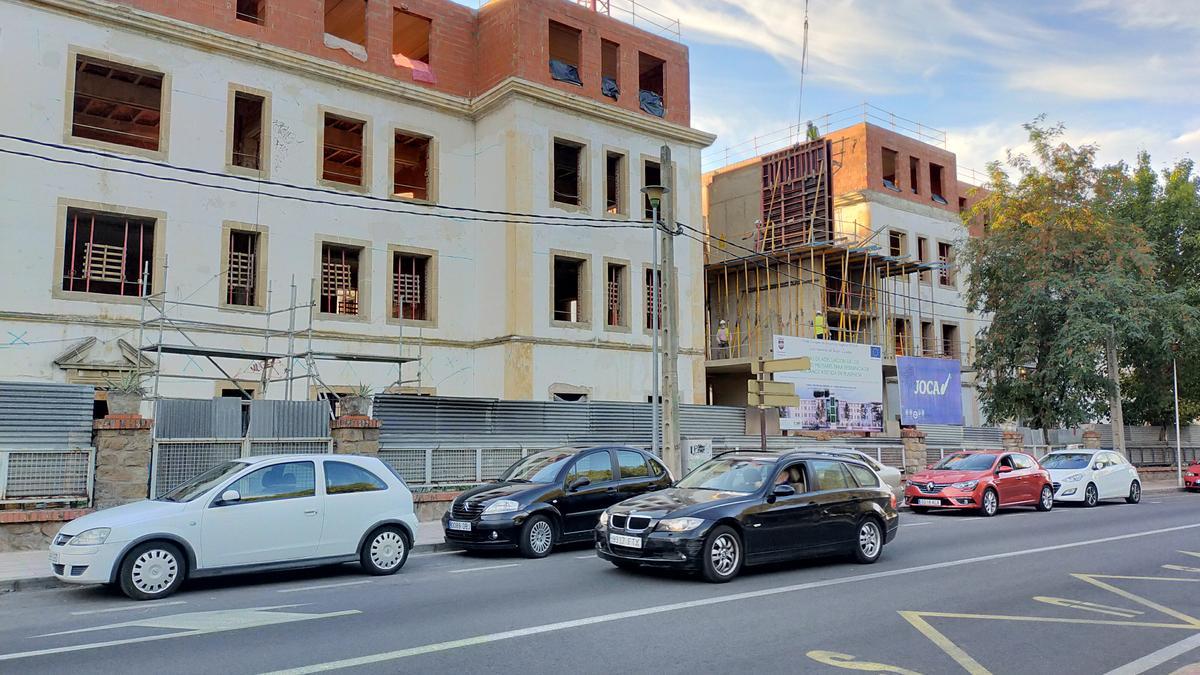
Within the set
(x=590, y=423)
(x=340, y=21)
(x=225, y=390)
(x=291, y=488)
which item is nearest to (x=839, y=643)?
(x=291, y=488)

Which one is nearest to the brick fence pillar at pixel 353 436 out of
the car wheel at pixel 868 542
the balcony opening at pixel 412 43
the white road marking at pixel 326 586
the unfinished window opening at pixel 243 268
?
the white road marking at pixel 326 586

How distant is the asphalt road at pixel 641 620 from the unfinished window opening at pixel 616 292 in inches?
680

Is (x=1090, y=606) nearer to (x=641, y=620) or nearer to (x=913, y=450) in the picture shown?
(x=641, y=620)

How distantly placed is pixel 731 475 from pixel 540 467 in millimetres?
3627

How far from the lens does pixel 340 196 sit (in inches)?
984

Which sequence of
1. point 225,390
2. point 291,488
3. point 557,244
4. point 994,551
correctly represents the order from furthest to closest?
1. point 557,244
2. point 225,390
3. point 994,551
4. point 291,488

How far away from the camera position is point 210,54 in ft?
75.6

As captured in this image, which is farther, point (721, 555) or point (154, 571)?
point (721, 555)

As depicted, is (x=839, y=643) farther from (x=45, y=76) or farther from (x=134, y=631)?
(x=45, y=76)

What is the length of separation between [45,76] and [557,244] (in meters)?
13.9

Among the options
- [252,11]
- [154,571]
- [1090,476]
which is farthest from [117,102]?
[1090,476]

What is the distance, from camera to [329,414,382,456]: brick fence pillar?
16.7 meters

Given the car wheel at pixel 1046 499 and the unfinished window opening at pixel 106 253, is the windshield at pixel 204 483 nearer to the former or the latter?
the unfinished window opening at pixel 106 253

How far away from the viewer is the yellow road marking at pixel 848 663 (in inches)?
244
